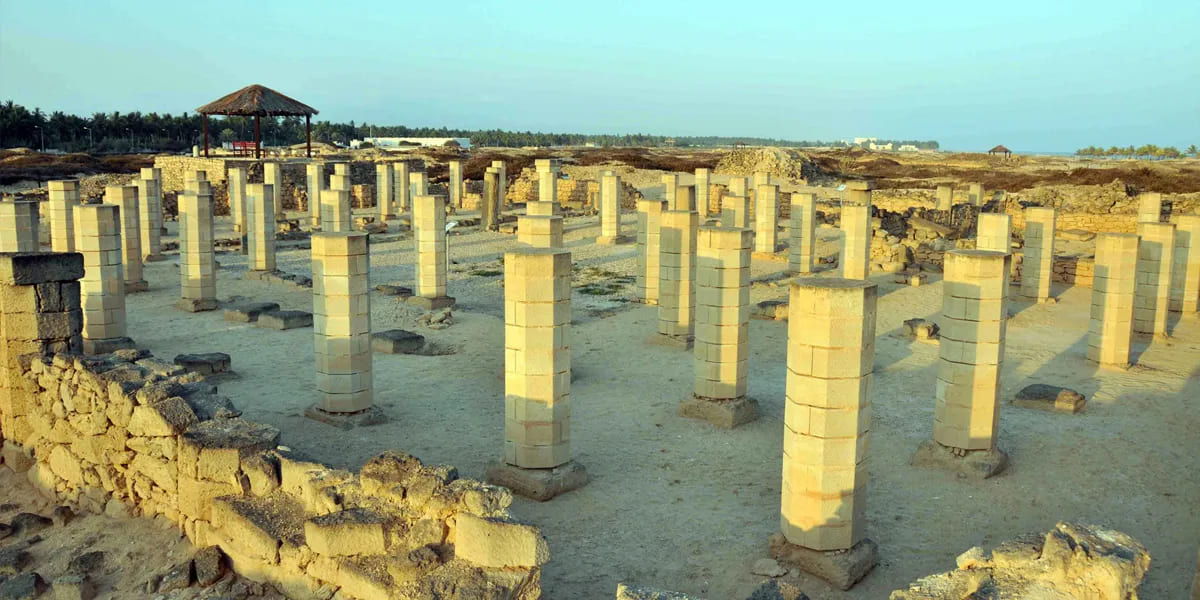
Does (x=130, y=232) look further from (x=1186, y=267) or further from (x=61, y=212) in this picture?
(x=1186, y=267)

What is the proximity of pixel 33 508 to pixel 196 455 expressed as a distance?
10.2 feet

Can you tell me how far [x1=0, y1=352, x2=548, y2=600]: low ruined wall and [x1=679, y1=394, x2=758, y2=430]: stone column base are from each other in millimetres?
5565

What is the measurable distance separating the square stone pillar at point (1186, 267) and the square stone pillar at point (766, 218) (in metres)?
10.3

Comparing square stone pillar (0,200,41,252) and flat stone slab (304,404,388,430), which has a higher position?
square stone pillar (0,200,41,252)

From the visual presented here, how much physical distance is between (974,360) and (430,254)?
11.8 m

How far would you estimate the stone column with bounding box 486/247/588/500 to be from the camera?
9.04 meters

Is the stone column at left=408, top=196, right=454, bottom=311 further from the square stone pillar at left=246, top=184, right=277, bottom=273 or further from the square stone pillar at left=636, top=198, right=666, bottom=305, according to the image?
the square stone pillar at left=246, top=184, right=277, bottom=273

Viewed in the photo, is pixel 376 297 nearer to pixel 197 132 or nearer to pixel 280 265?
pixel 280 265

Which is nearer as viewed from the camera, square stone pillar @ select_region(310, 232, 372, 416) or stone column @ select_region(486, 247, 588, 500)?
stone column @ select_region(486, 247, 588, 500)

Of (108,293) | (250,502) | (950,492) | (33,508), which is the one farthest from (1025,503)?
(108,293)

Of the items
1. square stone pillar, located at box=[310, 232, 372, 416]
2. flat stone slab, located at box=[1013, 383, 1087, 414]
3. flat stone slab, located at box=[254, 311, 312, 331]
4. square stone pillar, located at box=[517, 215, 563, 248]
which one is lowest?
flat stone slab, located at box=[1013, 383, 1087, 414]

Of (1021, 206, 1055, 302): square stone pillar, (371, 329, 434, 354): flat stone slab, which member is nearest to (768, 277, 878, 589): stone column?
(371, 329, 434, 354): flat stone slab

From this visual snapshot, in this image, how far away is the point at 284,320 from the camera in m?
16.2

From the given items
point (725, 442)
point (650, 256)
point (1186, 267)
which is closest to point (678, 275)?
point (650, 256)
